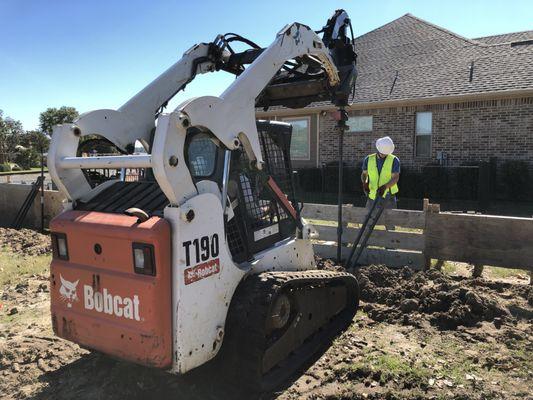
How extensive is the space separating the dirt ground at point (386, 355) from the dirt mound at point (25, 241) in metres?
2.67

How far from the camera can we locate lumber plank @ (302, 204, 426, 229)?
6738 millimetres

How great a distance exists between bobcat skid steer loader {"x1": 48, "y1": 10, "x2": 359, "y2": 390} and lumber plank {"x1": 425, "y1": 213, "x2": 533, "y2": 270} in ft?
8.26

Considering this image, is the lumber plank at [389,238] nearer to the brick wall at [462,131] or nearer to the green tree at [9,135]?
the brick wall at [462,131]

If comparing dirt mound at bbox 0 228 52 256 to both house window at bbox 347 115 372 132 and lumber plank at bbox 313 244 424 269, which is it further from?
house window at bbox 347 115 372 132

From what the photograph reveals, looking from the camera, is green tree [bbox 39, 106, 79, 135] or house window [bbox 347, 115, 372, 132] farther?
green tree [bbox 39, 106, 79, 135]

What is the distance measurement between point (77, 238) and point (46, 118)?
208 feet

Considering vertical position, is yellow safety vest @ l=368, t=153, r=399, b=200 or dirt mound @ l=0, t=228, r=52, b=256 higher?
yellow safety vest @ l=368, t=153, r=399, b=200

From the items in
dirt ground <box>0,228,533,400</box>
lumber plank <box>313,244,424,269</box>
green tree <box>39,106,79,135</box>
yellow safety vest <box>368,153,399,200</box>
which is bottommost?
dirt ground <box>0,228,533,400</box>

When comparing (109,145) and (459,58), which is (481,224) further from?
(459,58)

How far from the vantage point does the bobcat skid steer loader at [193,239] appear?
9.59 ft

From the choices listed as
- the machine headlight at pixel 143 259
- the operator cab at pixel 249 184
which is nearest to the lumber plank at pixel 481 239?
the operator cab at pixel 249 184

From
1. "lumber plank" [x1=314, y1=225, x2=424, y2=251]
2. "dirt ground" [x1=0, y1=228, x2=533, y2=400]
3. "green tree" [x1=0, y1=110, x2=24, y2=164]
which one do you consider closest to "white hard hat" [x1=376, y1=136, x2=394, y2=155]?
"lumber plank" [x1=314, y1=225, x2=424, y2=251]

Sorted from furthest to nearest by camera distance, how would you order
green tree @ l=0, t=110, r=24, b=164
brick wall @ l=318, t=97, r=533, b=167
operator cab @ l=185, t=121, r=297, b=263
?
1. green tree @ l=0, t=110, r=24, b=164
2. brick wall @ l=318, t=97, r=533, b=167
3. operator cab @ l=185, t=121, r=297, b=263

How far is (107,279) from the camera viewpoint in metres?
3.13
